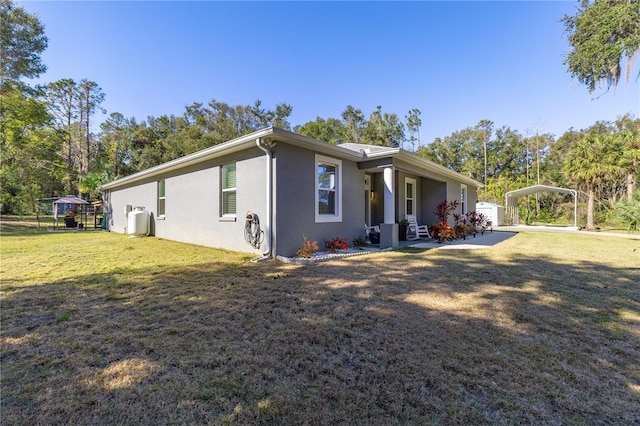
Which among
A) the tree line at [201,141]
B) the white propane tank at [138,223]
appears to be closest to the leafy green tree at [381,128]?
the tree line at [201,141]

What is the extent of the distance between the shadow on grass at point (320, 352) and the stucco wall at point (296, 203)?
2.05 m

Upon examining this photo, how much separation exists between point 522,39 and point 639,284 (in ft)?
33.4

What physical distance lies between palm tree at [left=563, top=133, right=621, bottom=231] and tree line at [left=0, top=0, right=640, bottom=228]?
0.05 m

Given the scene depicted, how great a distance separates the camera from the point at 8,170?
16812 millimetres

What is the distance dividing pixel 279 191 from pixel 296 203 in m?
0.56

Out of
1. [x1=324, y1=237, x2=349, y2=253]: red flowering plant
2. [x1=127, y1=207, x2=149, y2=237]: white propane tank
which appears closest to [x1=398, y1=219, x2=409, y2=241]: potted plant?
[x1=324, y1=237, x2=349, y2=253]: red flowering plant

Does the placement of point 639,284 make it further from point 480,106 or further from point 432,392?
point 480,106

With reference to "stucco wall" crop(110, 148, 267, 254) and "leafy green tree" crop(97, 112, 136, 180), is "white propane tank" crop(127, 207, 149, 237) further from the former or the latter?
"leafy green tree" crop(97, 112, 136, 180)

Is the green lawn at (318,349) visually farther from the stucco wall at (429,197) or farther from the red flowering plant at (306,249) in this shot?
the stucco wall at (429,197)

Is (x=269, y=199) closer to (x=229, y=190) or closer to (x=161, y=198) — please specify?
(x=229, y=190)

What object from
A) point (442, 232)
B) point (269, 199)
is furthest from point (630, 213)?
point (269, 199)

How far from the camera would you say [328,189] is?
7.54 meters

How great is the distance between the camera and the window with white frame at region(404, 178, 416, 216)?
36.7ft

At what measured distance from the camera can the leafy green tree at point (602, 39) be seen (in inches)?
319
